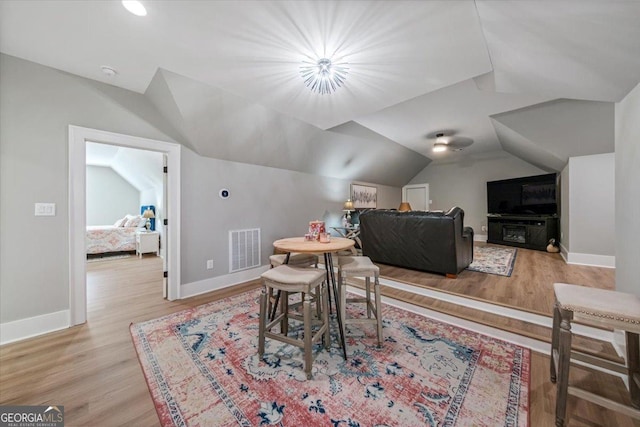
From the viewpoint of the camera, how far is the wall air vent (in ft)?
11.4

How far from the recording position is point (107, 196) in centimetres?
732

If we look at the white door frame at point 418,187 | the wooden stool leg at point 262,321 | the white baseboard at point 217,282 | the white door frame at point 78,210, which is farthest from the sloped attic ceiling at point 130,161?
the white door frame at point 418,187

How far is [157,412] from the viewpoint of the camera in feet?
4.24

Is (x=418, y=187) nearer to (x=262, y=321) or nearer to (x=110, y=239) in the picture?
(x=262, y=321)

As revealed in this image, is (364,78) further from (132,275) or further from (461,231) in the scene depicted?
(132,275)

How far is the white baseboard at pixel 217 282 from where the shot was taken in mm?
Result: 2967

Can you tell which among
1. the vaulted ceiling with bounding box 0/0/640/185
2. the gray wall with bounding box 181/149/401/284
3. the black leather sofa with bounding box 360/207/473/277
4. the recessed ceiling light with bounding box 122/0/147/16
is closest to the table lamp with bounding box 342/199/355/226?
the gray wall with bounding box 181/149/401/284

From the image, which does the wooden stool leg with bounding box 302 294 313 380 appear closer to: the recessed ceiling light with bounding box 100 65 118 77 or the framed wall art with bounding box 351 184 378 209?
the recessed ceiling light with bounding box 100 65 118 77

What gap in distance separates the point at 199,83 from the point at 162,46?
612 mm

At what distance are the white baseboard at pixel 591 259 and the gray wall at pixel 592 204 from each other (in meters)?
0.05

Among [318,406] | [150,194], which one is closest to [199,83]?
[318,406]

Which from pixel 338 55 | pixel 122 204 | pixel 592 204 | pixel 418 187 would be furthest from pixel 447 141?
pixel 122 204

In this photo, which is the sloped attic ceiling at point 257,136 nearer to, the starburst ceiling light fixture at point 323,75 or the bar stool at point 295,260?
the starburst ceiling light fixture at point 323,75

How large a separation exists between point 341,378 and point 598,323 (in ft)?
4.65
